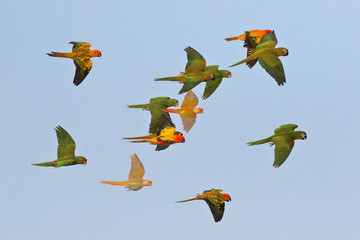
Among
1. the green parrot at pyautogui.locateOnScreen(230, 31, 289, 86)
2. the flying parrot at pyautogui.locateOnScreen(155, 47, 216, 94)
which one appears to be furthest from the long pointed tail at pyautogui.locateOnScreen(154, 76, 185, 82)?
the green parrot at pyautogui.locateOnScreen(230, 31, 289, 86)

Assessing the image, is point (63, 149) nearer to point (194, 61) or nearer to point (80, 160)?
point (80, 160)

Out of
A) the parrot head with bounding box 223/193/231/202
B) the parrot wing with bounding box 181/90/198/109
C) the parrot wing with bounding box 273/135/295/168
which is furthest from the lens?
the parrot wing with bounding box 181/90/198/109

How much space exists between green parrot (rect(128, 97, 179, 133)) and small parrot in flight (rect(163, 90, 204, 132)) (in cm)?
29

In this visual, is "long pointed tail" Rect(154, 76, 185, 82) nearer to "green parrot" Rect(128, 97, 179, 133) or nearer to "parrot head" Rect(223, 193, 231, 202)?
"green parrot" Rect(128, 97, 179, 133)

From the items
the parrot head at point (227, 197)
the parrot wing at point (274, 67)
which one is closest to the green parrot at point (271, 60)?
the parrot wing at point (274, 67)

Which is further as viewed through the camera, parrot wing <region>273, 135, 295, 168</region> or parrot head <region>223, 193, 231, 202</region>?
parrot head <region>223, 193, 231, 202</region>

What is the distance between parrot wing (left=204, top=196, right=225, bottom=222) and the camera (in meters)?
20.1

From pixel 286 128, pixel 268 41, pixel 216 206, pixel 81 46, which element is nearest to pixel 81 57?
pixel 81 46

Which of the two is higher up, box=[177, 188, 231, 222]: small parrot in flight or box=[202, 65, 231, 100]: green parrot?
box=[202, 65, 231, 100]: green parrot

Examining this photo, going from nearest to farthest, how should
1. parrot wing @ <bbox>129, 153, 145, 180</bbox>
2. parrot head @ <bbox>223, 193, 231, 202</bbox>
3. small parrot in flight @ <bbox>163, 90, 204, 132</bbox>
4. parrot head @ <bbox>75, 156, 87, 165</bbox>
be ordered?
parrot wing @ <bbox>129, 153, 145, 180</bbox> → parrot head @ <bbox>223, 193, 231, 202</bbox> → parrot head @ <bbox>75, 156, 87, 165</bbox> → small parrot in flight @ <bbox>163, 90, 204, 132</bbox>

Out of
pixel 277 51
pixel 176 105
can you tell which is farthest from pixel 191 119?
pixel 277 51

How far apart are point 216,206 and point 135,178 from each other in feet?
9.46

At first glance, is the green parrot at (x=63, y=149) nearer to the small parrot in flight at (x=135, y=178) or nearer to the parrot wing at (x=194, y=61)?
the small parrot in flight at (x=135, y=178)

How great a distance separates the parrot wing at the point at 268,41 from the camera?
70.0ft
